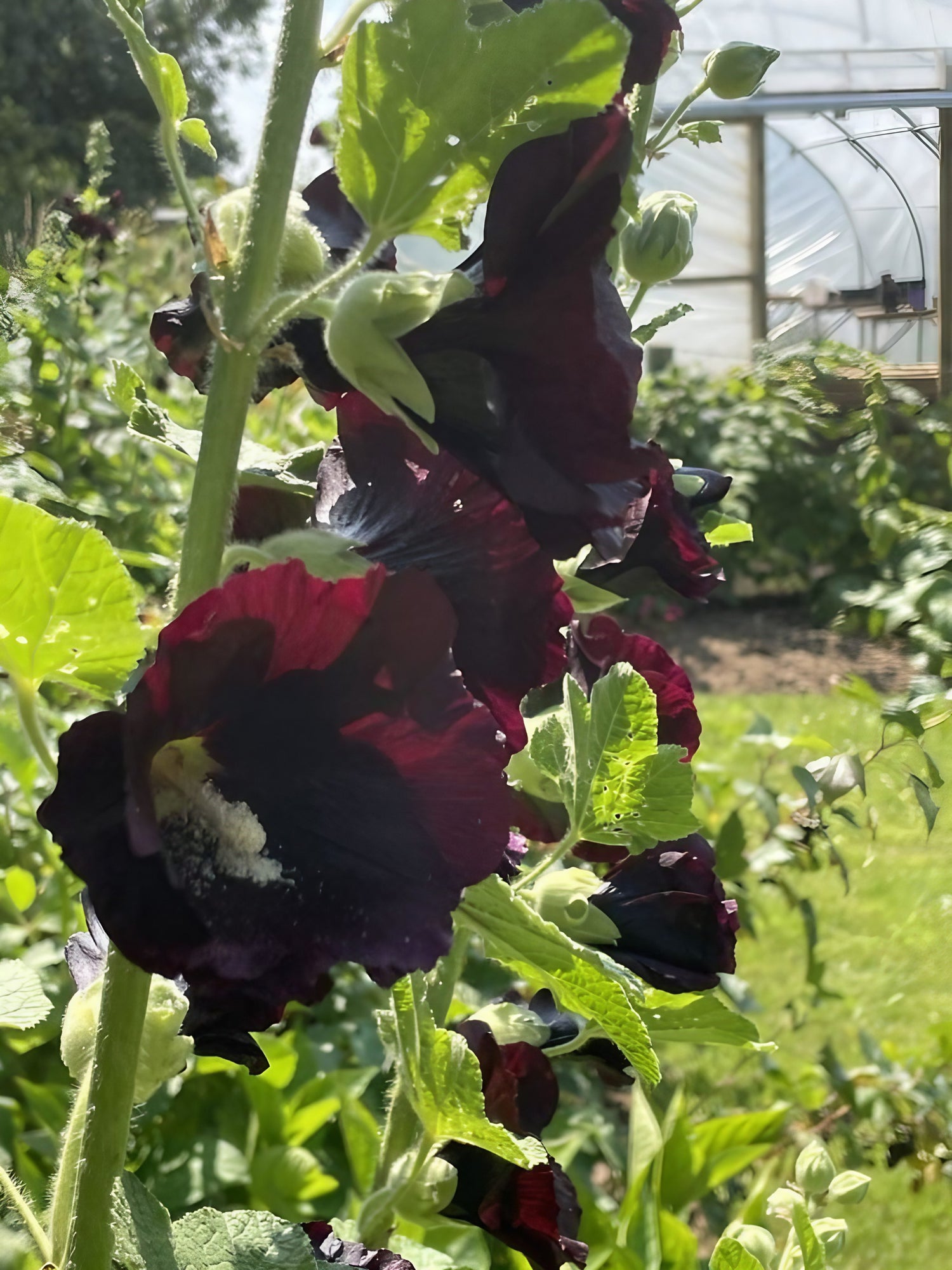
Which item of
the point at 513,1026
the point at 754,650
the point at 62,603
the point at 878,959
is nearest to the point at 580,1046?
the point at 513,1026

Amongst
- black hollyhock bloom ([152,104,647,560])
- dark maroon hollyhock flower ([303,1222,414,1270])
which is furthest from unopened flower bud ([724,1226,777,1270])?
black hollyhock bloom ([152,104,647,560])

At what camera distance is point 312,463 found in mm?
471

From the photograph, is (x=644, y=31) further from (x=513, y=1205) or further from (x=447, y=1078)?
(x=513, y=1205)

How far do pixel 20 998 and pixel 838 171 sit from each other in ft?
2.87

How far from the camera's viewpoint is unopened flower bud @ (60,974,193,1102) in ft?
1.27

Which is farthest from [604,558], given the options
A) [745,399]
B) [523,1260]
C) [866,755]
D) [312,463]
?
[745,399]

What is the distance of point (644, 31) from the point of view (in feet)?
1.10

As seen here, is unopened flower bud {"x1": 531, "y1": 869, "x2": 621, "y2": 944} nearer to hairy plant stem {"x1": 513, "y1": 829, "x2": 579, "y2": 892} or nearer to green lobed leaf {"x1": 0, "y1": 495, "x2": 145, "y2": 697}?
hairy plant stem {"x1": 513, "y1": 829, "x2": 579, "y2": 892}

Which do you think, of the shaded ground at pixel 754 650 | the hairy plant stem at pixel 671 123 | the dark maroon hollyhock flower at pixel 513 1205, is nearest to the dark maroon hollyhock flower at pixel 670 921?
the dark maroon hollyhock flower at pixel 513 1205

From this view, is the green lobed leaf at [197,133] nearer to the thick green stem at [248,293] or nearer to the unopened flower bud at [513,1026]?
the thick green stem at [248,293]

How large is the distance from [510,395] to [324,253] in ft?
0.32

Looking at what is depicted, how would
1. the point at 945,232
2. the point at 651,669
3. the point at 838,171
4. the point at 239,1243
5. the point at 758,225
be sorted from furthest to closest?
1. the point at 758,225
2. the point at 838,171
3. the point at 945,232
4. the point at 651,669
5. the point at 239,1243

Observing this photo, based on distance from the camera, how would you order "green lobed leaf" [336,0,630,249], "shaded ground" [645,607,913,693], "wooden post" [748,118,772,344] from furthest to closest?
"shaded ground" [645,607,913,693]
"wooden post" [748,118,772,344]
"green lobed leaf" [336,0,630,249]

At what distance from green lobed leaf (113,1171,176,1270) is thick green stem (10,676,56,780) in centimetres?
14
